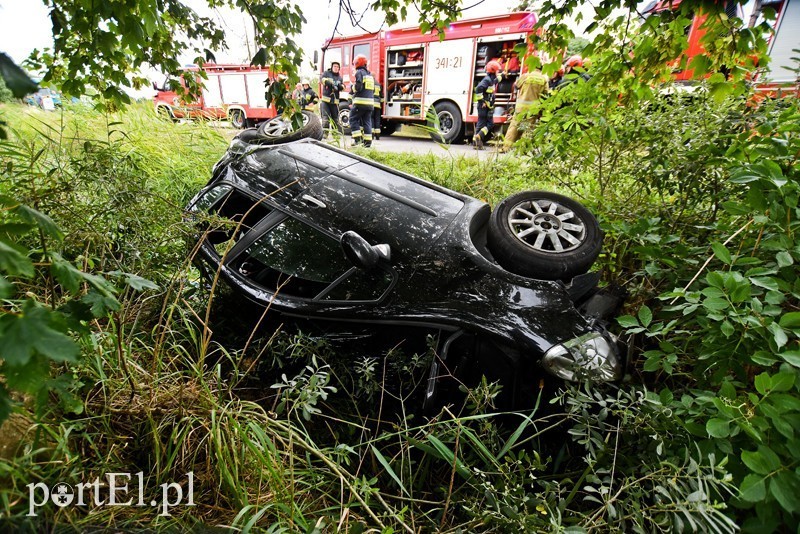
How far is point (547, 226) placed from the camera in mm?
2238

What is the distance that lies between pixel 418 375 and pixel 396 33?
11916 mm

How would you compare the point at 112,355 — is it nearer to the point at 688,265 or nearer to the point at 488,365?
the point at 488,365

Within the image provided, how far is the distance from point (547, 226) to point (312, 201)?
138 cm

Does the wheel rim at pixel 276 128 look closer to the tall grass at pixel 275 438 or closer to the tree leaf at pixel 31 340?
the tall grass at pixel 275 438

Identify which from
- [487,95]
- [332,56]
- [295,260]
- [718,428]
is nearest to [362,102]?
[487,95]

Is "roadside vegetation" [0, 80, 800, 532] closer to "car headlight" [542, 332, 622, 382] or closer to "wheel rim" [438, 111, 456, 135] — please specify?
"car headlight" [542, 332, 622, 382]

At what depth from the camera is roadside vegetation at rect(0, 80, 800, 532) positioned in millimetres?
1121

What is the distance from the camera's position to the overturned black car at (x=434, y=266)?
5.74ft

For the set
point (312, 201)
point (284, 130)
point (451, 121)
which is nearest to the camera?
point (312, 201)

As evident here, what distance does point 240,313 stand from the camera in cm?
254

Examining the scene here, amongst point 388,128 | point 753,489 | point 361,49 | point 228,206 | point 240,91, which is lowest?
point 388,128

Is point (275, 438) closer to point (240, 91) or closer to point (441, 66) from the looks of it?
point (441, 66)

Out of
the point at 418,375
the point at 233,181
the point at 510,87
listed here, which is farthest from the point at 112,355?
the point at 510,87

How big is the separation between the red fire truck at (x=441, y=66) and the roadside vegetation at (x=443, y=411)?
735 centimetres
